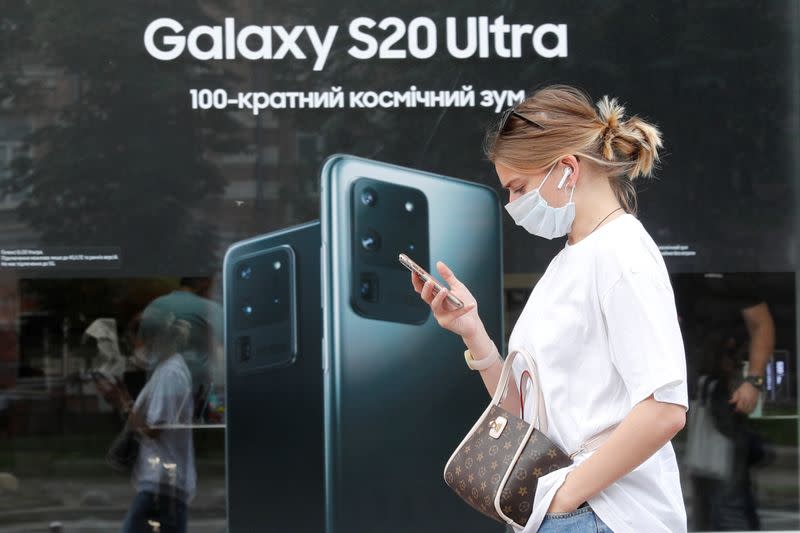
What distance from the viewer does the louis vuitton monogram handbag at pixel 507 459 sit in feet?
6.26

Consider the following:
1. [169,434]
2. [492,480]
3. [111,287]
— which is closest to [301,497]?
[169,434]

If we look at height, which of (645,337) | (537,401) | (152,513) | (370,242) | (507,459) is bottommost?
(152,513)

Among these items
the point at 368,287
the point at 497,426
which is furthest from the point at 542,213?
the point at 368,287

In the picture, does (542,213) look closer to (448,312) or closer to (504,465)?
(448,312)

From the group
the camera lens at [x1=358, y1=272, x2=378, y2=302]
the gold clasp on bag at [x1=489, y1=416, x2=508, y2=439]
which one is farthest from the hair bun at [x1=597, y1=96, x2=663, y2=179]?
the camera lens at [x1=358, y1=272, x2=378, y2=302]

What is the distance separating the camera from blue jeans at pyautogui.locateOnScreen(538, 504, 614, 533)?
6.22 feet

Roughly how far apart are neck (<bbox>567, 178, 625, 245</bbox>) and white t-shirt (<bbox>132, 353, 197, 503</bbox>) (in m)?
2.56

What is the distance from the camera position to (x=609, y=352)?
188cm

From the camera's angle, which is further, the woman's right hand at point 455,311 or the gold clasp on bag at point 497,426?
the woman's right hand at point 455,311

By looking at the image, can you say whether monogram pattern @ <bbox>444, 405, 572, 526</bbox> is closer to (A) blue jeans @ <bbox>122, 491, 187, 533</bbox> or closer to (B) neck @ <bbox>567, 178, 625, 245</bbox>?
(B) neck @ <bbox>567, 178, 625, 245</bbox>

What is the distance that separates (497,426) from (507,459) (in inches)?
3.0

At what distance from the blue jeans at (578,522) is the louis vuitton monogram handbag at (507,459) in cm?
5

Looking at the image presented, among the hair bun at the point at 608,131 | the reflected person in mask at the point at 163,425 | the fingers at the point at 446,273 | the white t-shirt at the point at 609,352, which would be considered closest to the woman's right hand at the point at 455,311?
the fingers at the point at 446,273

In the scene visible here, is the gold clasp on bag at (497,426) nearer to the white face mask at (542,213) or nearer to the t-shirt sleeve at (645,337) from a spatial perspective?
the t-shirt sleeve at (645,337)
